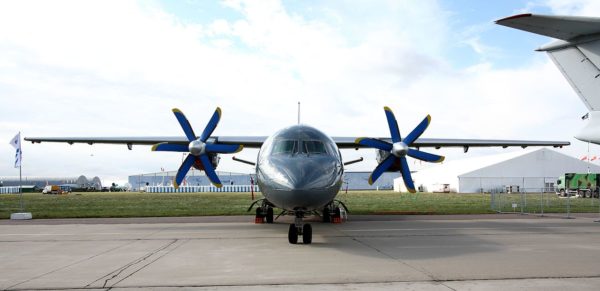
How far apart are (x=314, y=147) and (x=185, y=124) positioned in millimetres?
8228

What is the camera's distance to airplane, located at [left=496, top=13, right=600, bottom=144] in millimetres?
8164

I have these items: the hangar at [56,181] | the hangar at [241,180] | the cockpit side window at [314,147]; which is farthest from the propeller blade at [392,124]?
the hangar at [56,181]

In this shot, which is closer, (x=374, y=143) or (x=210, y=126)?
(x=374, y=143)

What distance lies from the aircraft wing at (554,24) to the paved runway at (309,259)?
4148mm

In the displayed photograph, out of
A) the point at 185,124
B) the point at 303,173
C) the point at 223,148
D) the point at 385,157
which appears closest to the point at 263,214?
the point at 223,148

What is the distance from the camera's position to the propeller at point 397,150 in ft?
57.9

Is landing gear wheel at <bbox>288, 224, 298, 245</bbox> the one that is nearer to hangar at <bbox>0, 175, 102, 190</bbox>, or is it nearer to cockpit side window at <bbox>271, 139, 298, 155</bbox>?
cockpit side window at <bbox>271, 139, 298, 155</bbox>

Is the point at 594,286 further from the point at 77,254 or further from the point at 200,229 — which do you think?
the point at 200,229

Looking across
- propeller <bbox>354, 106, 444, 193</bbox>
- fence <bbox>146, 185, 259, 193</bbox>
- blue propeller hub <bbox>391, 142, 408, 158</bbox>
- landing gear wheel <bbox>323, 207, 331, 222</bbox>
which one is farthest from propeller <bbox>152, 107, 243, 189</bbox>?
fence <bbox>146, 185, 259, 193</bbox>

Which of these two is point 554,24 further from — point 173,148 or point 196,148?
point 173,148

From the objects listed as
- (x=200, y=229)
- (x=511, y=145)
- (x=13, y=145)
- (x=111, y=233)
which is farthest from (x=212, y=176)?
(x=511, y=145)

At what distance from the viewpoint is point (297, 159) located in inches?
453

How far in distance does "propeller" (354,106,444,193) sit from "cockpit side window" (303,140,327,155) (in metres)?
5.00

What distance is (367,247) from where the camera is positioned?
435 inches
